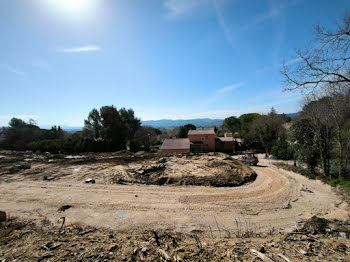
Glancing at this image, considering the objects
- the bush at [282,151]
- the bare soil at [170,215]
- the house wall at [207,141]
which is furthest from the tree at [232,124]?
the bare soil at [170,215]

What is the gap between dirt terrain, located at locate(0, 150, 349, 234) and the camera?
659cm

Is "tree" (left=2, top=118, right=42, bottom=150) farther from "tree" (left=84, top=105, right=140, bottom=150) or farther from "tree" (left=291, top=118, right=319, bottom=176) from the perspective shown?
"tree" (left=291, top=118, right=319, bottom=176)

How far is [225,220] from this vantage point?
6.75 m

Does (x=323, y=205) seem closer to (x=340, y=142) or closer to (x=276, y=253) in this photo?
(x=340, y=142)

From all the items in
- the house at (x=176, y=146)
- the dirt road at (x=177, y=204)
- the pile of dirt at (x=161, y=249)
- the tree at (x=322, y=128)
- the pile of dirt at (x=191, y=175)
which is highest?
the tree at (x=322, y=128)

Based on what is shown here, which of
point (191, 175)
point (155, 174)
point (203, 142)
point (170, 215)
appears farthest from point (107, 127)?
point (170, 215)

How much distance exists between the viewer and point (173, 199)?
8.90 meters

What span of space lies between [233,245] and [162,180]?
8232 millimetres

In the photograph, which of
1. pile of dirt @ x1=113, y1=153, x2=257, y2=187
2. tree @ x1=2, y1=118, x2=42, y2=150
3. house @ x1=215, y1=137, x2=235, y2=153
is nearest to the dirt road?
pile of dirt @ x1=113, y1=153, x2=257, y2=187

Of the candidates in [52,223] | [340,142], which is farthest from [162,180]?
[340,142]

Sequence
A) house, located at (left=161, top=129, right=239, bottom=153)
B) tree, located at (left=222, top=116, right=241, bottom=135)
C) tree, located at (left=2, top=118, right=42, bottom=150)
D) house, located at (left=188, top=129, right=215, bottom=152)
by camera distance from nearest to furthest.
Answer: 1. tree, located at (left=2, top=118, right=42, bottom=150)
2. house, located at (left=161, top=129, right=239, bottom=153)
3. house, located at (left=188, top=129, right=215, bottom=152)
4. tree, located at (left=222, top=116, right=241, bottom=135)

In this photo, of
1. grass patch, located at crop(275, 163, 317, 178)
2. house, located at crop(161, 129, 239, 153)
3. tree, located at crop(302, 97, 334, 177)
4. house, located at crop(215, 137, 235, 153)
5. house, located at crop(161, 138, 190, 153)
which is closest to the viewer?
tree, located at crop(302, 97, 334, 177)

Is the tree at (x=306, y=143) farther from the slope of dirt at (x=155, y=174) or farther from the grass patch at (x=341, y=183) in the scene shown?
the slope of dirt at (x=155, y=174)

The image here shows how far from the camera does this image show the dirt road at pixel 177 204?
6.55 metres
